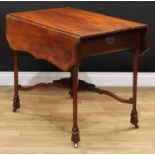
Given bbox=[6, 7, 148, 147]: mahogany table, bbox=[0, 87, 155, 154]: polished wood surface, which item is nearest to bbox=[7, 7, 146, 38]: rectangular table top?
bbox=[6, 7, 148, 147]: mahogany table

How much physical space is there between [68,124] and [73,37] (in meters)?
0.79

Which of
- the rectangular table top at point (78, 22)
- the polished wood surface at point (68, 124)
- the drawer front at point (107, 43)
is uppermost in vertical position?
the rectangular table top at point (78, 22)

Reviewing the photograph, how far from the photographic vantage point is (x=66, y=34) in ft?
7.98

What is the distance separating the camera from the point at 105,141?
2.73 meters

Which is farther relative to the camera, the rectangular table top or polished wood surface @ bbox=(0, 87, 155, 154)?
polished wood surface @ bbox=(0, 87, 155, 154)

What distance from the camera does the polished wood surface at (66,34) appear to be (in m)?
2.44

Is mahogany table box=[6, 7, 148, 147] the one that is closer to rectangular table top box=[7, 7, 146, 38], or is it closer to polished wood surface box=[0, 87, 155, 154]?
rectangular table top box=[7, 7, 146, 38]

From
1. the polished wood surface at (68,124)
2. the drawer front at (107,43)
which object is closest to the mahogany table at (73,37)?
the drawer front at (107,43)

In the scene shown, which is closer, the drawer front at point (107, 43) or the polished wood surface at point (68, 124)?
the drawer front at point (107, 43)

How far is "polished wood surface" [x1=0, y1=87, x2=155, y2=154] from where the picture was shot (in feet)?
8.70

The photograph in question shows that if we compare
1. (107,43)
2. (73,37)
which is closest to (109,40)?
(107,43)

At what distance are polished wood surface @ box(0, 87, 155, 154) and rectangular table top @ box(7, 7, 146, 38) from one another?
28.4 inches

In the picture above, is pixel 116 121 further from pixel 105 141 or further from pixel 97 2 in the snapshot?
pixel 97 2

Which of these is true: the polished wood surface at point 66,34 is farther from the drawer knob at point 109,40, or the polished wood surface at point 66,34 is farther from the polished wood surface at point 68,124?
the polished wood surface at point 68,124
